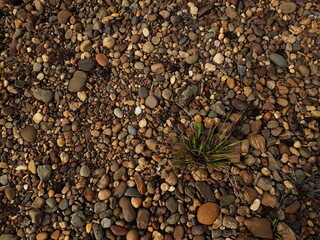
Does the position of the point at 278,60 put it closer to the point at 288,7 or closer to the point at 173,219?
the point at 288,7

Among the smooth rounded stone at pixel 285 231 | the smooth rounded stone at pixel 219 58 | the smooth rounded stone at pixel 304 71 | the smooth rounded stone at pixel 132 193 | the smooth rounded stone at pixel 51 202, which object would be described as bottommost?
the smooth rounded stone at pixel 51 202

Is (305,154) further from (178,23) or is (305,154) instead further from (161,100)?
(178,23)

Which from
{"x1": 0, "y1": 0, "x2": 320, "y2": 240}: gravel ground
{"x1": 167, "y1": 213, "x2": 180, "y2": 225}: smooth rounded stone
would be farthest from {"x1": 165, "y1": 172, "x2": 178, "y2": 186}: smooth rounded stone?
{"x1": 167, "y1": 213, "x2": 180, "y2": 225}: smooth rounded stone

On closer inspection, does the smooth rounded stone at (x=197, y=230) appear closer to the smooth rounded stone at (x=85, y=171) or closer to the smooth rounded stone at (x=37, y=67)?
the smooth rounded stone at (x=85, y=171)

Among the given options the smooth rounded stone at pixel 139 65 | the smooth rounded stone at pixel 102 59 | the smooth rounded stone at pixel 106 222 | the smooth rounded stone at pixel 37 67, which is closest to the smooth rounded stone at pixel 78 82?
the smooth rounded stone at pixel 102 59

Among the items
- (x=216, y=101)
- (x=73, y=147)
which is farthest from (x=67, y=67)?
(x=216, y=101)

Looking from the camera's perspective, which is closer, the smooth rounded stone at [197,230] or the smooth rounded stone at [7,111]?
the smooth rounded stone at [197,230]
